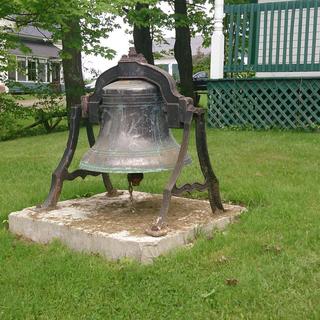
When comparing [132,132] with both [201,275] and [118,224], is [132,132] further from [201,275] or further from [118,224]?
[201,275]

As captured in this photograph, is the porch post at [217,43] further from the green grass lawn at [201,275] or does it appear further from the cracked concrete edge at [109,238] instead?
the cracked concrete edge at [109,238]

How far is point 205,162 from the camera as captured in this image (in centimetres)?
460

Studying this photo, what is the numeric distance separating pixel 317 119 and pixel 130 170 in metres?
6.70

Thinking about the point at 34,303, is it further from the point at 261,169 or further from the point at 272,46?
the point at 272,46

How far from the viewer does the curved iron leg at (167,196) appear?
407 centimetres

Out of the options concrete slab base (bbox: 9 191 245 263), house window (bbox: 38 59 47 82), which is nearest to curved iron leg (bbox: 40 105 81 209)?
concrete slab base (bbox: 9 191 245 263)

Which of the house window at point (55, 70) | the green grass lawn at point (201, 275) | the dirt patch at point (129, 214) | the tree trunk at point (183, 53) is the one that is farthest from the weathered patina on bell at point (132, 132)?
the house window at point (55, 70)

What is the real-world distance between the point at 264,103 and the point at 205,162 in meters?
6.27

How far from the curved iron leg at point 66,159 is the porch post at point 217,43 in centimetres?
674

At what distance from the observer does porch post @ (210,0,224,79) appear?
35.8 feet

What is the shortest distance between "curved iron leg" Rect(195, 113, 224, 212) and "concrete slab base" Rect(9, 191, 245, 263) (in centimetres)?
11

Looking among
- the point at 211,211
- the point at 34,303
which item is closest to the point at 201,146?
the point at 211,211

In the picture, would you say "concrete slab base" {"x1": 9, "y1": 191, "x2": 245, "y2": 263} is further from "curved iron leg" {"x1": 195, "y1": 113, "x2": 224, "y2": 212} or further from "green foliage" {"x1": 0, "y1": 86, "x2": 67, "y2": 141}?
"green foliage" {"x1": 0, "y1": 86, "x2": 67, "y2": 141}

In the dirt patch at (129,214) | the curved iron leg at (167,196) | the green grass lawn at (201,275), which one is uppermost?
the curved iron leg at (167,196)
